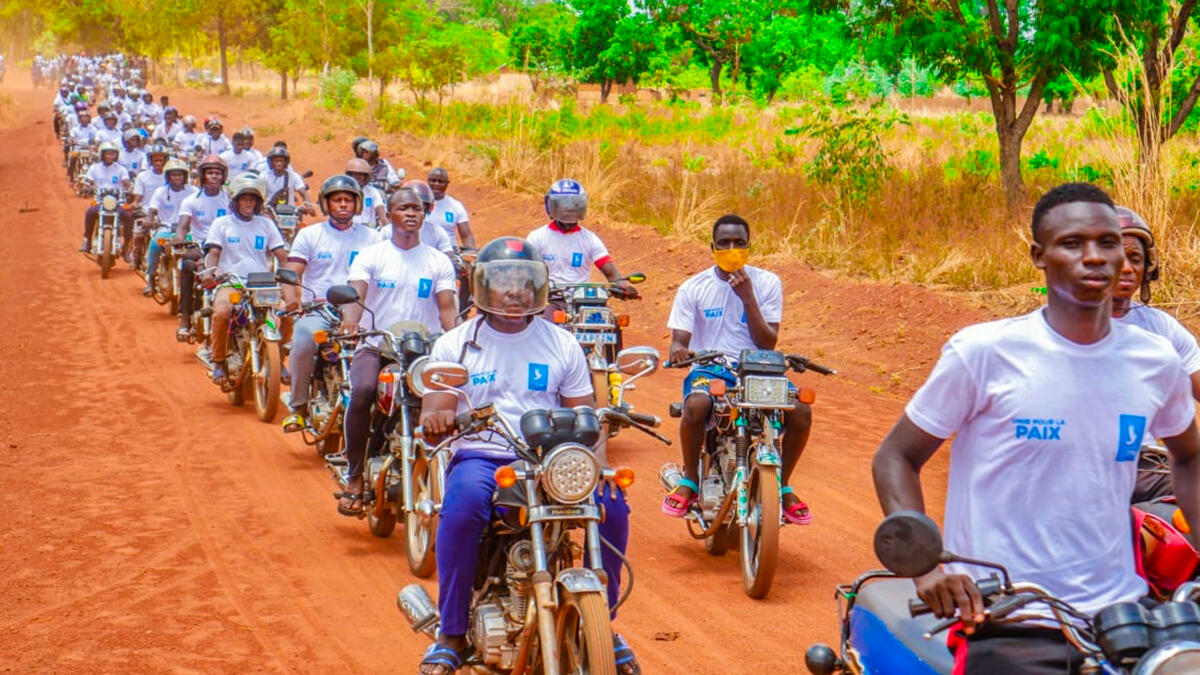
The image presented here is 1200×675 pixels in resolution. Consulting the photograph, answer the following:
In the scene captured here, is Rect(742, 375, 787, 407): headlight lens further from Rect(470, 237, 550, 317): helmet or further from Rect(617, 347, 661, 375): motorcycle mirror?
Rect(617, 347, 661, 375): motorcycle mirror

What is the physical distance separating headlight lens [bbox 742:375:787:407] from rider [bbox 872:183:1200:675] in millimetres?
4237

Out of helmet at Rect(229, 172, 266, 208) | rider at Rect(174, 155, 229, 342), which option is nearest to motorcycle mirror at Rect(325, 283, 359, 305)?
helmet at Rect(229, 172, 266, 208)

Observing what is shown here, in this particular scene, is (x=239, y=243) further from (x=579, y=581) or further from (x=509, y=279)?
(x=579, y=581)

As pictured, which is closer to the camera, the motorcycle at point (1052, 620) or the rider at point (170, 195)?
the motorcycle at point (1052, 620)

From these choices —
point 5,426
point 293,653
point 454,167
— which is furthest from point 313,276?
point 454,167

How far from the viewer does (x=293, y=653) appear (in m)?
7.03

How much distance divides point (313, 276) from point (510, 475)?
22.8 feet

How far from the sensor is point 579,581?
522 centimetres

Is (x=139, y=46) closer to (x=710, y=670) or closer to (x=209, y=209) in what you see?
(x=209, y=209)

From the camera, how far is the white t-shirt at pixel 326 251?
11.8 meters

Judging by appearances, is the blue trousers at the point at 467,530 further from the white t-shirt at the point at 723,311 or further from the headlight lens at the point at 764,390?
the white t-shirt at the point at 723,311

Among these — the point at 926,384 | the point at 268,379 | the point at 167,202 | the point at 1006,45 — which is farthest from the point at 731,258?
the point at 167,202

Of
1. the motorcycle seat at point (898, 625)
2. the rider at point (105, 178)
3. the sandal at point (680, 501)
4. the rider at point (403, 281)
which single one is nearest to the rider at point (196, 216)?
the rider at point (403, 281)

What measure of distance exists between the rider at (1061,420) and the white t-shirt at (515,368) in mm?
2738
